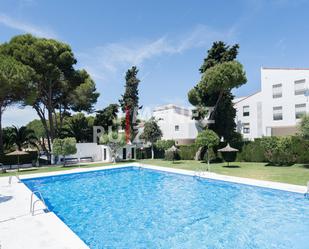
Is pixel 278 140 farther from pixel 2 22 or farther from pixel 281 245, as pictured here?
pixel 2 22

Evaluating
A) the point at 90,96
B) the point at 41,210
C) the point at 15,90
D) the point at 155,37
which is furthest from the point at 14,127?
the point at 41,210

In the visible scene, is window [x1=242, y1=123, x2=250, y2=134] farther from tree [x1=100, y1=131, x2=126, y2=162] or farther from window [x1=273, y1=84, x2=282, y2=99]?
tree [x1=100, y1=131, x2=126, y2=162]

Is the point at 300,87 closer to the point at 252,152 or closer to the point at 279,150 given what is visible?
the point at 252,152

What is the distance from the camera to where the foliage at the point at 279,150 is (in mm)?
19367

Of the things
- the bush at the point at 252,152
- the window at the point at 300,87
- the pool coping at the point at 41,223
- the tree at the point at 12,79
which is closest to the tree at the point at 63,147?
the tree at the point at 12,79

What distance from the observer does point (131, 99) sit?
34.4m

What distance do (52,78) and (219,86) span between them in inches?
787

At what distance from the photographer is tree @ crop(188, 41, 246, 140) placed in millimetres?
23203

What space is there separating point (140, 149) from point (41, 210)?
2408 centimetres

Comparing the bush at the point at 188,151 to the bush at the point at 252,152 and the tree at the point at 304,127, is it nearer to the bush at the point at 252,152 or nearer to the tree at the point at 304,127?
the bush at the point at 252,152

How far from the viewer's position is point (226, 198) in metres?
11.9

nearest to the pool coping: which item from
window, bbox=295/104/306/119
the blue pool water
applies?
the blue pool water

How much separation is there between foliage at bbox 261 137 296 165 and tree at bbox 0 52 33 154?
24.2 metres

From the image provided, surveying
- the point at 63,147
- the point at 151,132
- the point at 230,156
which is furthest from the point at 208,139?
the point at 63,147
